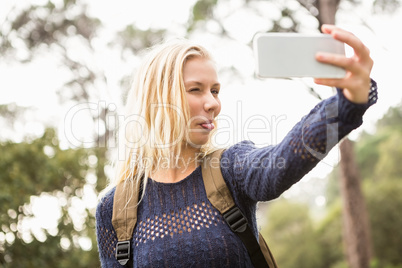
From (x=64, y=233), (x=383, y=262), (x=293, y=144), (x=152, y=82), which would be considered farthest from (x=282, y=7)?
(x=383, y=262)

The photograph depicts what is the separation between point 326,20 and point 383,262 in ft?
36.6

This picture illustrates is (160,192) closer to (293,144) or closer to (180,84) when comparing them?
(180,84)

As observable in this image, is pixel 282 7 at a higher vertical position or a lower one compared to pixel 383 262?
higher

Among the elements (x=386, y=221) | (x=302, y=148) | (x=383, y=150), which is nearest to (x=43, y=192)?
(x=302, y=148)

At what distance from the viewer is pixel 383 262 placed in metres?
16.8

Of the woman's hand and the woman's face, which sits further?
the woman's face

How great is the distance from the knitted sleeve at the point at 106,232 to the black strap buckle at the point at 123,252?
0.10 m

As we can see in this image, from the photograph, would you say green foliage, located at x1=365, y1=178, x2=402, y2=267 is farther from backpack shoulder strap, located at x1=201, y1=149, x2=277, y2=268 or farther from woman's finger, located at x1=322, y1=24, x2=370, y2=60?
woman's finger, located at x1=322, y1=24, x2=370, y2=60

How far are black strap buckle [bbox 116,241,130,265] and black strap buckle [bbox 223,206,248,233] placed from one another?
434 mm

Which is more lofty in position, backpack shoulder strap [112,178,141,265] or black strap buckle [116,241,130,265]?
backpack shoulder strap [112,178,141,265]

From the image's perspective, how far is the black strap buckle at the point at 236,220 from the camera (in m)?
1.70

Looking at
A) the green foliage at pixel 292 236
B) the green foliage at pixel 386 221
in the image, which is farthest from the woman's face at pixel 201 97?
the green foliage at pixel 292 236

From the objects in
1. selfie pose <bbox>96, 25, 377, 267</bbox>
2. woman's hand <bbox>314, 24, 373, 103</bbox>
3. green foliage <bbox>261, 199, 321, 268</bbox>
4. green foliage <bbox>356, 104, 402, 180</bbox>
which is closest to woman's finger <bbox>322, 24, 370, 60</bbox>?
woman's hand <bbox>314, 24, 373, 103</bbox>

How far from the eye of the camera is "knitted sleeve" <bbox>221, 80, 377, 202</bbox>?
1.23 metres
